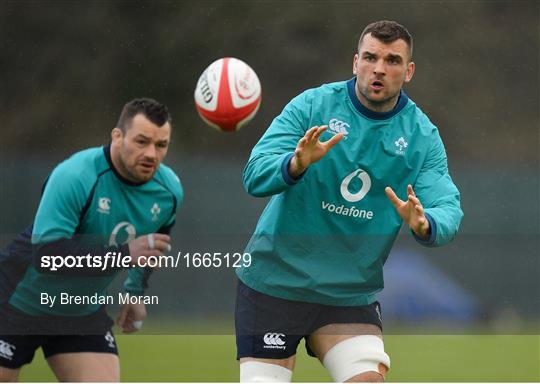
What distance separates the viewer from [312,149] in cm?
451

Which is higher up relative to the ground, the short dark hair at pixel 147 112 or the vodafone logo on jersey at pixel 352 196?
the short dark hair at pixel 147 112

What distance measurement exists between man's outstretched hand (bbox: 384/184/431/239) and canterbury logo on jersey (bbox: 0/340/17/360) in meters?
2.15

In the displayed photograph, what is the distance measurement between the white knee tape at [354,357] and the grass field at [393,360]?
3869 millimetres

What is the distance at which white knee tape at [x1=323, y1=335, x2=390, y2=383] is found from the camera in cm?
473

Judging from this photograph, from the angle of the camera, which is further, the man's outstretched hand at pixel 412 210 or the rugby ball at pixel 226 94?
the rugby ball at pixel 226 94

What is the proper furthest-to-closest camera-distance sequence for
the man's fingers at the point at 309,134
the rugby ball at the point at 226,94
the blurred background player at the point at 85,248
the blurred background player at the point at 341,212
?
the rugby ball at the point at 226,94 → the blurred background player at the point at 85,248 → the blurred background player at the point at 341,212 → the man's fingers at the point at 309,134

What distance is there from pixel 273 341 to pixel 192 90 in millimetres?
4317

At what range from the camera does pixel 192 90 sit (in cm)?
882

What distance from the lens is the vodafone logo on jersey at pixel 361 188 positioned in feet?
16.2

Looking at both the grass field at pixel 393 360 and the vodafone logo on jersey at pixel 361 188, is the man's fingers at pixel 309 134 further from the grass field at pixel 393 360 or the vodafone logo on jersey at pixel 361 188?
the grass field at pixel 393 360

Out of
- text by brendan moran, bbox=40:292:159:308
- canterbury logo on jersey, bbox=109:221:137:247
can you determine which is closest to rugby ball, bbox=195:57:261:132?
canterbury logo on jersey, bbox=109:221:137:247

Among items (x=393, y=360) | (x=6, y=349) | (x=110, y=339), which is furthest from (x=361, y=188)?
(x=393, y=360)

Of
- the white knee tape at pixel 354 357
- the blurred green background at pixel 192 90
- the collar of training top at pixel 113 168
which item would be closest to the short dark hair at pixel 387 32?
the white knee tape at pixel 354 357

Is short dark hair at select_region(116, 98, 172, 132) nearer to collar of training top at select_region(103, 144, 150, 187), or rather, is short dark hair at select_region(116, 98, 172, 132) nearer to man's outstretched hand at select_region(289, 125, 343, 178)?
collar of training top at select_region(103, 144, 150, 187)
